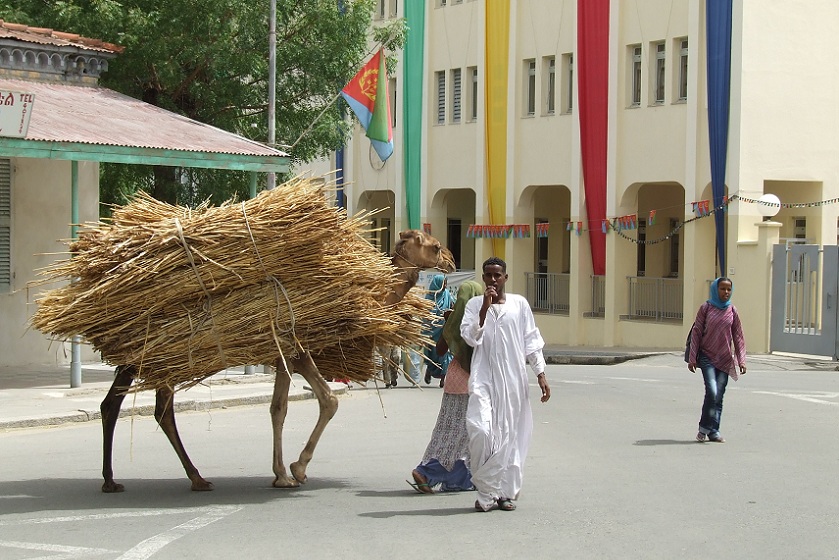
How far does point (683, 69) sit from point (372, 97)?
1073 centimetres

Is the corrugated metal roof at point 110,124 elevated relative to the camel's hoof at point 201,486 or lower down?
elevated

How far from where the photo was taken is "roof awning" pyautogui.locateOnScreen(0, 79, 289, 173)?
1571 centimetres

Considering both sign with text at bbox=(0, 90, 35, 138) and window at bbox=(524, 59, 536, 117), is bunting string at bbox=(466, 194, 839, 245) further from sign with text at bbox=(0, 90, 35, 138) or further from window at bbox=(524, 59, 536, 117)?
sign with text at bbox=(0, 90, 35, 138)

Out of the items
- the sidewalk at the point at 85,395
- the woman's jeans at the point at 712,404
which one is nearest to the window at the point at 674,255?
the sidewalk at the point at 85,395

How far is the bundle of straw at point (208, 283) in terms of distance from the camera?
8.97 m

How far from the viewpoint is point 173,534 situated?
26.8 ft

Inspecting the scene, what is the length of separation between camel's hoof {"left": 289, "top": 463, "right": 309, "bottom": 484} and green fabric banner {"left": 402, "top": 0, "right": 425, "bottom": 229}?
28.7m

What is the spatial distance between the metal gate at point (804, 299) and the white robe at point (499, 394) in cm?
1638

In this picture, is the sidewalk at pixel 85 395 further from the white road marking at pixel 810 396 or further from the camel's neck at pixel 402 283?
the white road marking at pixel 810 396

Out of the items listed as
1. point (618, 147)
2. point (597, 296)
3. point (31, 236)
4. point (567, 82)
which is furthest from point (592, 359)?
point (31, 236)

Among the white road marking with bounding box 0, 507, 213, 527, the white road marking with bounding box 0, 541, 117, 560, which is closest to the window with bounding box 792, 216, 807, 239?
the white road marking with bounding box 0, 507, 213, 527

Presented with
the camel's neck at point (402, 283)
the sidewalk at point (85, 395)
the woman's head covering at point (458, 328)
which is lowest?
the sidewalk at point (85, 395)

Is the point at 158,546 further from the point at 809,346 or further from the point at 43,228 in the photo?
the point at 809,346

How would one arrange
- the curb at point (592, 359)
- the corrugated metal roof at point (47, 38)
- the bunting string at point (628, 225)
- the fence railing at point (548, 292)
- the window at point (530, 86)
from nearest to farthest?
the corrugated metal roof at point (47, 38) < the curb at point (592, 359) < the bunting string at point (628, 225) < the fence railing at point (548, 292) < the window at point (530, 86)
